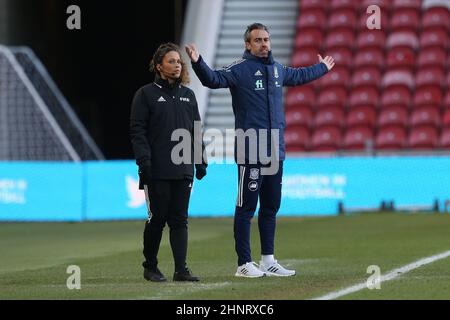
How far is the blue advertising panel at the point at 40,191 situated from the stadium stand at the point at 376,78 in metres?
6.32

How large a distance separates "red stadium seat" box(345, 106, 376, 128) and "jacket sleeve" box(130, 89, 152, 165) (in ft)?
53.0

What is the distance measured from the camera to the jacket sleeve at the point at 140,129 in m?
10.9

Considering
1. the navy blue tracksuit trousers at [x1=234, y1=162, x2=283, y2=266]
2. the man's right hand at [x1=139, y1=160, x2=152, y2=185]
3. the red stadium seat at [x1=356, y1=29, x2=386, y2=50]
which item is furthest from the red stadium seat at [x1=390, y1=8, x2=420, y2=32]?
the man's right hand at [x1=139, y1=160, x2=152, y2=185]

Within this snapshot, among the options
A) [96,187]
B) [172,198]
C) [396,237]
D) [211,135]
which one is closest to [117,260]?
[172,198]

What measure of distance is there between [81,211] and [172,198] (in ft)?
36.0

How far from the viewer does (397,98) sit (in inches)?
1069

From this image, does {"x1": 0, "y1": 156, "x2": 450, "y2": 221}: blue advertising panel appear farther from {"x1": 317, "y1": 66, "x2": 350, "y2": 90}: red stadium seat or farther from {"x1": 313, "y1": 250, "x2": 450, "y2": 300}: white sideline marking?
{"x1": 313, "y1": 250, "x2": 450, "y2": 300}: white sideline marking

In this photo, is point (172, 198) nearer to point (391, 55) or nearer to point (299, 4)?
point (391, 55)

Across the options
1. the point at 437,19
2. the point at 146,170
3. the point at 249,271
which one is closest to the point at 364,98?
the point at 437,19

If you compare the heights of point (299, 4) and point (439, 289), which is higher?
point (299, 4)

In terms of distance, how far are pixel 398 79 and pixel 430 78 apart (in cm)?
69

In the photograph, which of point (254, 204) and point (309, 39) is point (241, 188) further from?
point (309, 39)

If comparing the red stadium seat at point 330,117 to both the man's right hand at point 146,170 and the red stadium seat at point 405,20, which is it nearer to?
the red stadium seat at point 405,20

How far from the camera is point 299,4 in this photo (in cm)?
3008
